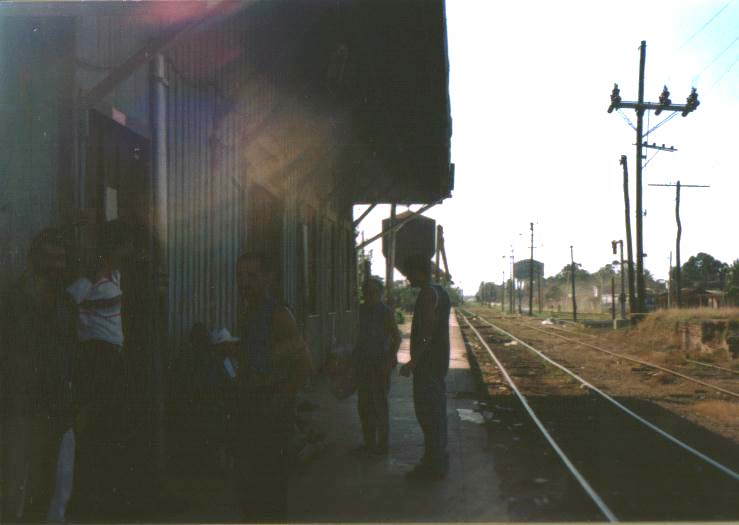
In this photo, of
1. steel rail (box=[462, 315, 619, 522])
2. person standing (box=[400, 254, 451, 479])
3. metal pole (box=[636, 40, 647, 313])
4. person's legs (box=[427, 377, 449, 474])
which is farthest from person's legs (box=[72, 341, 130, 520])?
metal pole (box=[636, 40, 647, 313])

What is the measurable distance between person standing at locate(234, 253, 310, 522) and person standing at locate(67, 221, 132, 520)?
0.79 metres

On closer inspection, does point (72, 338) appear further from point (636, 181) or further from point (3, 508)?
point (636, 181)

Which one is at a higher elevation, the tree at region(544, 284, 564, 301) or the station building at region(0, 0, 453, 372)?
the station building at region(0, 0, 453, 372)

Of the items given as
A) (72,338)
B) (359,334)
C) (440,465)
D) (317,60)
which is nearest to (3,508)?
(72,338)

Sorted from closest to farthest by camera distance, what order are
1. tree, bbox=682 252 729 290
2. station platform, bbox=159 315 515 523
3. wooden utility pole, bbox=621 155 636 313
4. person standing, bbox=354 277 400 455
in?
station platform, bbox=159 315 515 523 → person standing, bbox=354 277 400 455 → wooden utility pole, bbox=621 155 636 313 → tree, bbox=682 252 729 290

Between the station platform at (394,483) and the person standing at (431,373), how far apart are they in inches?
7.5

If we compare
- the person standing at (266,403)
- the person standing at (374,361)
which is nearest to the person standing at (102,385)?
the person standing at (266,403)

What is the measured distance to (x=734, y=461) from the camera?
7.52 m

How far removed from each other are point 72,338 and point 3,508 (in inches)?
32.8

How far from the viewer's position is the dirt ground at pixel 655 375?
1118 cm

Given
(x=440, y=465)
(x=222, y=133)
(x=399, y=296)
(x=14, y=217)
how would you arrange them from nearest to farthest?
(x=14, y=217)
(x=440, y=465)
(x=222, y=133)
(x=399, y=296)

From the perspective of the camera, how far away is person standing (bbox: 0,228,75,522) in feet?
12.1

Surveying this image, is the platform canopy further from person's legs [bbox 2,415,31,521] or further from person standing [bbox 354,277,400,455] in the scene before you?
person standing [bbox 354,277,400,455]

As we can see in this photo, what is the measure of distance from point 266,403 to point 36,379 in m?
→ 1.11
